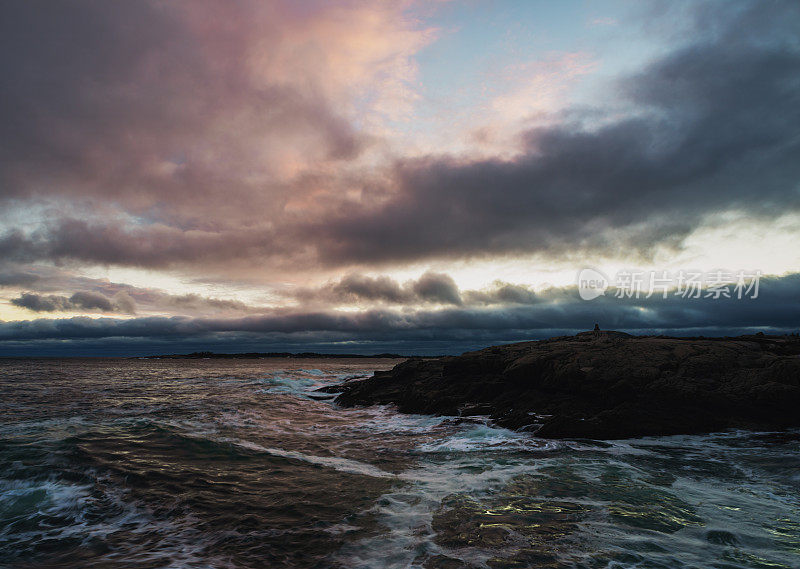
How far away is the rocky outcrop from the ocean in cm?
102

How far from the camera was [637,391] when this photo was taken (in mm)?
16469

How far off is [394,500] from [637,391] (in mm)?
13113

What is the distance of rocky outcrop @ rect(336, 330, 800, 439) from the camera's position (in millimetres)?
14695

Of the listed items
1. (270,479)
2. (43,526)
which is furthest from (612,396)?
(43,526)

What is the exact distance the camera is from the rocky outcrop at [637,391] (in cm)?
1470

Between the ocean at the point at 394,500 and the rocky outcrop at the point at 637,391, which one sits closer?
the ocean at the point at 394,500

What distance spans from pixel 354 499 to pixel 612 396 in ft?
43.3

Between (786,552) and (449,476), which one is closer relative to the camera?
(786,552)

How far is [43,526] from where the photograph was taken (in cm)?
741

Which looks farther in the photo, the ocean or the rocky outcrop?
the rocky outcrop

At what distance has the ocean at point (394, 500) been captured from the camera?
6.11m

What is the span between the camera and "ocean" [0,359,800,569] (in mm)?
6105

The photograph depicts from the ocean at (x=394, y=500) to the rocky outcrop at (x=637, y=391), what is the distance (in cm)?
102

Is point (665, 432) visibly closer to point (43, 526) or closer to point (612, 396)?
point (612, 396)
